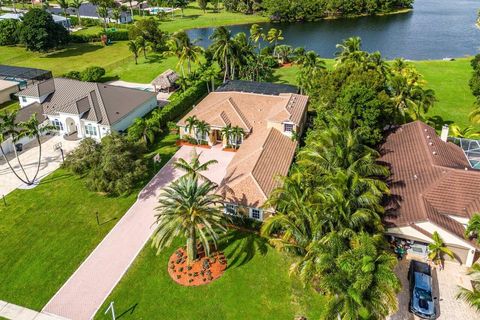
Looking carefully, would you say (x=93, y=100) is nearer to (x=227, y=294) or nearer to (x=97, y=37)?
(x=227, y=294)

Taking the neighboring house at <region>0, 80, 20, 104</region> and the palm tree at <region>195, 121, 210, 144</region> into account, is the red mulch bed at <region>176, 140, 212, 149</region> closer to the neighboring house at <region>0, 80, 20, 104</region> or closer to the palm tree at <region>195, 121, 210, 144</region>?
the palm tree at <region>195, 121, 210, 144</region>

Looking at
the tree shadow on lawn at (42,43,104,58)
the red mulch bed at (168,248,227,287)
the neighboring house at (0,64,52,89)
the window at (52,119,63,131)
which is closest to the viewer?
the red mulch bed at (168,248,227,287)

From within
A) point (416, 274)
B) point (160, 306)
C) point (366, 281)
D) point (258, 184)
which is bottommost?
point (160, 306)

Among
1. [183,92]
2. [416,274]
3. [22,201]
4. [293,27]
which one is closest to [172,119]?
[183,92]

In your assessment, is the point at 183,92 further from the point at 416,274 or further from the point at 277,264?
the point at 416,274

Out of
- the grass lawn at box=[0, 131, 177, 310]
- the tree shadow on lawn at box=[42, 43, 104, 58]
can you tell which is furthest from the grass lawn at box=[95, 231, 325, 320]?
the tree shadow on lawn at box=[42, 43, 104, 58]
